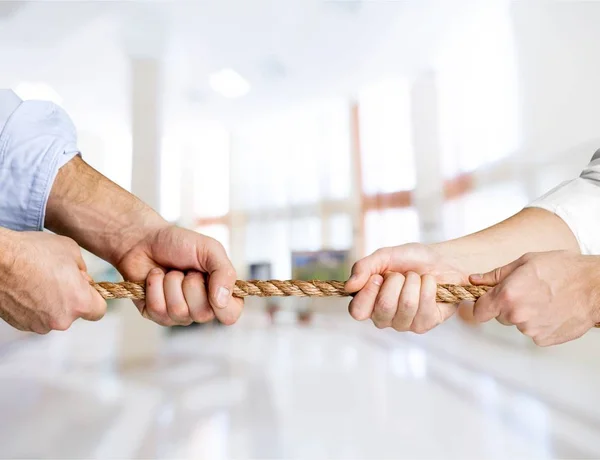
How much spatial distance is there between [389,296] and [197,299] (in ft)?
0.61

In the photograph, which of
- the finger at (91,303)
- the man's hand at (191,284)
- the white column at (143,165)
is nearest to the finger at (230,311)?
the man's hand at (191,284)

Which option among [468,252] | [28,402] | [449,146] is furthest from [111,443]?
[449,146]

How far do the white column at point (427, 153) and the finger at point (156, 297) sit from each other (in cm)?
183

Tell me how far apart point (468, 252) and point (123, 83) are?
77.5 inches

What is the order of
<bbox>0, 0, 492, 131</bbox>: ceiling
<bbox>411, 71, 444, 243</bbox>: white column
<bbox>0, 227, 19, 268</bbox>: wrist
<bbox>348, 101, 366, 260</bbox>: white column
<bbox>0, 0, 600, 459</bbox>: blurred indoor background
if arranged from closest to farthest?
<bbox>0, 227, 19, 268</bbox>: wrist, <bbox>0, 0, 600, 459</bbox>: blurred indoor background, <bbox>0, 0, 492, 131</bbox>: ceiling, <bbox>411, 71, 444, 243</bbox>: white column, <bbox>348, 101, 366, 260</bbox>: white column

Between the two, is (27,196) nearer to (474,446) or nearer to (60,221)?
(60,221)

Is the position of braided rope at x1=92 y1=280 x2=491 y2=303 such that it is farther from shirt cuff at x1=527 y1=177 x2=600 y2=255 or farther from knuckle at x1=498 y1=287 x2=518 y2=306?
shirt cuff at x1=527 y1=177 x2=600 y2=255

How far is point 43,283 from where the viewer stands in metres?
0.43

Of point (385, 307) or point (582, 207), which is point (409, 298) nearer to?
point (385, 307)

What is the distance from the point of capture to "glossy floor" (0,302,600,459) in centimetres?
108

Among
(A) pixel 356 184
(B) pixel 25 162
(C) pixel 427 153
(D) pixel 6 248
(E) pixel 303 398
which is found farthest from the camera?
(A) pixel 356 184

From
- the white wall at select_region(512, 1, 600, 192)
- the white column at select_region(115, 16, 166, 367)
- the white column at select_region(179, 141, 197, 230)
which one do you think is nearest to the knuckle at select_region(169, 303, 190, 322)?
the white column at select_region(115, 16, 166, 367)

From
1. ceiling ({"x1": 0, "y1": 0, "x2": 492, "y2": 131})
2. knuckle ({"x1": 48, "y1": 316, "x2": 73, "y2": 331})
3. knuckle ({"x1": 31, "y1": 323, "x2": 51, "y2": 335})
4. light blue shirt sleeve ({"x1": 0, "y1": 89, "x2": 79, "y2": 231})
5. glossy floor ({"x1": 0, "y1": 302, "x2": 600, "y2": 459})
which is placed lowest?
glossy floor ({"x1": 0, "y1": 302, "x2": 600, "y2": 459})

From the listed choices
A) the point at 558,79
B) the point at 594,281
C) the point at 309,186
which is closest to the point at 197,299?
the point at 594,281
